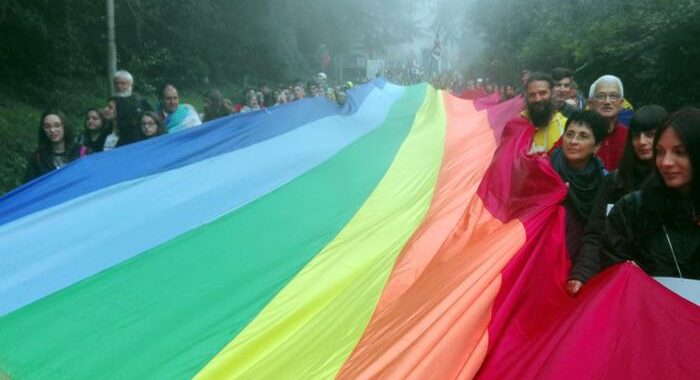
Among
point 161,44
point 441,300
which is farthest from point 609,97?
point 161,44

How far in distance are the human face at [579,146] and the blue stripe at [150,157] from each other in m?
2.79

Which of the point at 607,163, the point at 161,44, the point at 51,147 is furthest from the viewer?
the point at 161,44

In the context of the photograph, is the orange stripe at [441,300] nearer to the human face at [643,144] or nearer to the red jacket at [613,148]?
the human face at [643,144]

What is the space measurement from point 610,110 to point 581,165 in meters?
1.12

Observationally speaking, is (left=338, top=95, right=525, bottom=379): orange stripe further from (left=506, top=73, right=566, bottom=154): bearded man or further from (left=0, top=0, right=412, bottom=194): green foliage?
(left=0, top=0, right=412, bottom=194): green foliage

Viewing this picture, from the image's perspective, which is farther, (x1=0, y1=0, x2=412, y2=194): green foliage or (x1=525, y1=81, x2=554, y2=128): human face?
(x1=0, y1=0, x2=412, y2=194): green foliage

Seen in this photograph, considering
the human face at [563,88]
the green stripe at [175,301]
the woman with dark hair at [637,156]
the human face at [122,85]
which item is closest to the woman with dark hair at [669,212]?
the woman with dark hair at [637,156]

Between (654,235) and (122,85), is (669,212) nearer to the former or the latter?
(654,235)

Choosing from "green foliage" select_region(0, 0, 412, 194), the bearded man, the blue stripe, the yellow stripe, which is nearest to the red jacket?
the bearded man

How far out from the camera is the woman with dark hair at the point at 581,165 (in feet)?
9.48

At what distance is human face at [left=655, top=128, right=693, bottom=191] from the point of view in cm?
207

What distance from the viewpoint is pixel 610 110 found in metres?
3.96

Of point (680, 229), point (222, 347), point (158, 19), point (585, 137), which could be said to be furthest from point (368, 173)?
point (158, 19)

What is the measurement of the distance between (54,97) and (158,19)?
6351 mm
